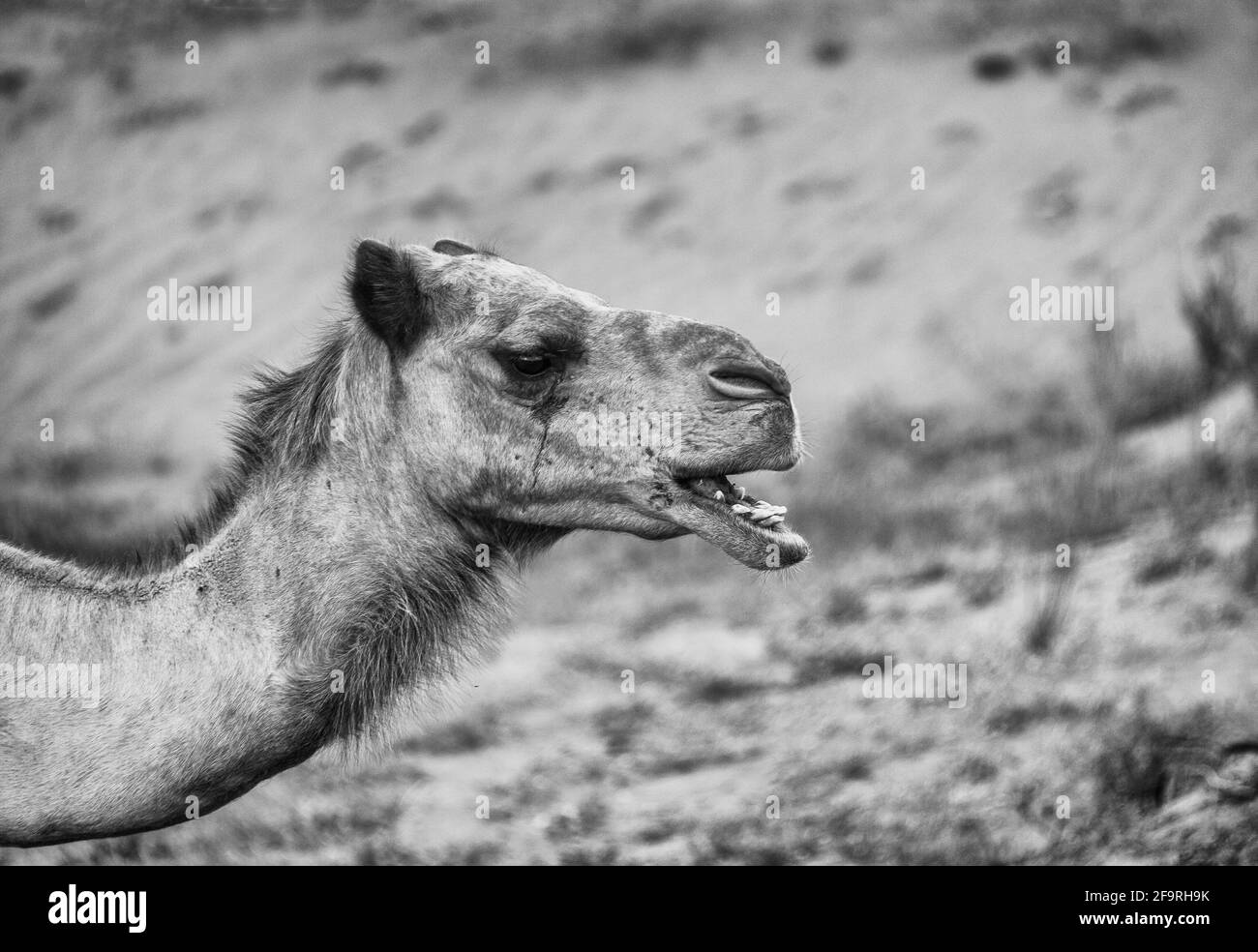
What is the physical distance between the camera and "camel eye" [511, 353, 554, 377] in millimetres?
3598

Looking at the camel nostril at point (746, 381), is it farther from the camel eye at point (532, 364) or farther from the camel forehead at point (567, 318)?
the camel eye at point (532, 364)

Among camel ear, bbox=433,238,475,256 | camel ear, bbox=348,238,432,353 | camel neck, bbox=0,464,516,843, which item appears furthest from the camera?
camel ear, bbox=433,238,475,256

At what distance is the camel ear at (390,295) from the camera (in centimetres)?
354

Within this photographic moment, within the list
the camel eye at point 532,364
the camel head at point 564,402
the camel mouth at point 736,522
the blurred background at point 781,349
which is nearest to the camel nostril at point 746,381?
the camel head at point 564,402

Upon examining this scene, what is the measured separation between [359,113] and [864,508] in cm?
489

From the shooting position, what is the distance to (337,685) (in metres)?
3.39

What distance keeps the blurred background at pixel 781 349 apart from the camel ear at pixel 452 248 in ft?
13.0

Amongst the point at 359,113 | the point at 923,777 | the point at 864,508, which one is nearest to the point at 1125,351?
the point at 864,508

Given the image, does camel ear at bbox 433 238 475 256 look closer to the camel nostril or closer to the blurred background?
the camel nostril

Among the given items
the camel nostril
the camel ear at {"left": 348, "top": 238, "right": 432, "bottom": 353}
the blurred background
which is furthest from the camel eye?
the blurred background

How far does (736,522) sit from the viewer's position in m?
3.46

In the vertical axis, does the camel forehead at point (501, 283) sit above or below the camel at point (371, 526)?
above

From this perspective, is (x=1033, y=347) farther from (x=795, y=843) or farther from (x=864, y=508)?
(x=795, y=843)

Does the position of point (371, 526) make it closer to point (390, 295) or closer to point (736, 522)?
point (390, 295)
